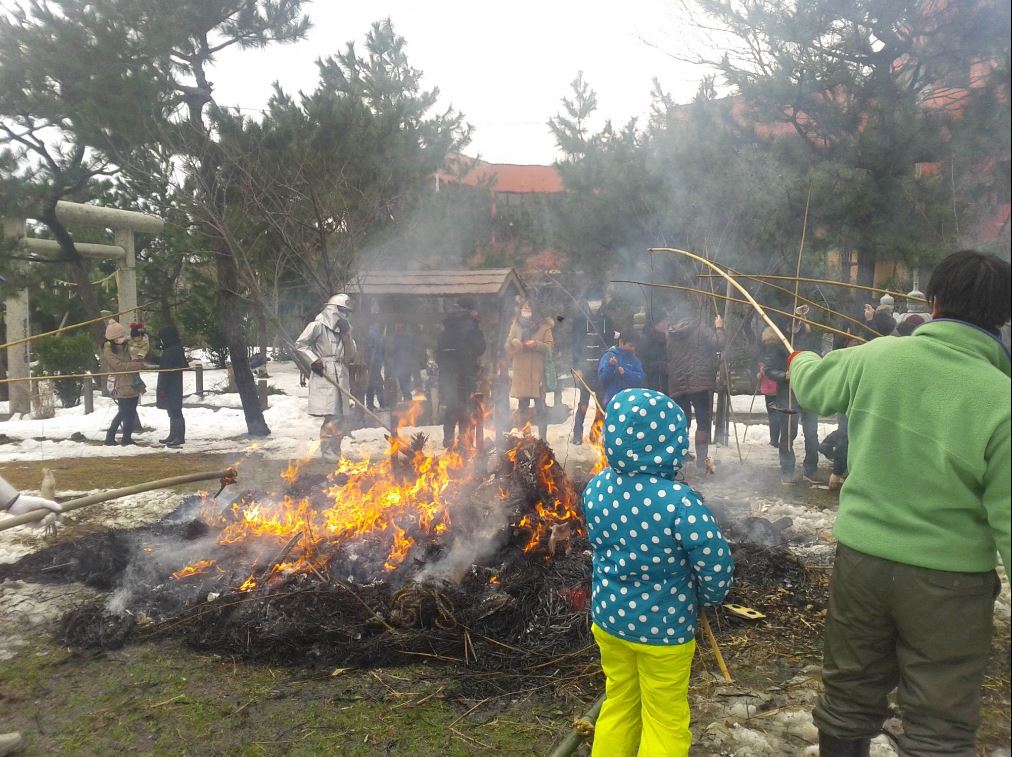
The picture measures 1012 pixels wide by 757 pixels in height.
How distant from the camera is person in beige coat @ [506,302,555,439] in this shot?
32.6 ft

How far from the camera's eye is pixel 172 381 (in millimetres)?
10625

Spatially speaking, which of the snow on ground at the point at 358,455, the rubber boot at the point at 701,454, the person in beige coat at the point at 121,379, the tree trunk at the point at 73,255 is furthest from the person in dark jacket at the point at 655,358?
the tree trunk at the point at 73,255

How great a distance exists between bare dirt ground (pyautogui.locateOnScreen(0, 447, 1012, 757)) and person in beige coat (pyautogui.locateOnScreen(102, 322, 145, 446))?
21.2ft

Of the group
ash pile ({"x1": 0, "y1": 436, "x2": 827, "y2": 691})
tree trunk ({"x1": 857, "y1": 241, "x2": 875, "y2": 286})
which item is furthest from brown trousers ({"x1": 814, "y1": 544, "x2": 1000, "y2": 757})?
tree trunk ({"x1": 857, "y1": 241, "x2": 875, "y2": 286})

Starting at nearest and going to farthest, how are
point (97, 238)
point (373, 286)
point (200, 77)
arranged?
point (200, 77), point (373, 286), point (97, 238)

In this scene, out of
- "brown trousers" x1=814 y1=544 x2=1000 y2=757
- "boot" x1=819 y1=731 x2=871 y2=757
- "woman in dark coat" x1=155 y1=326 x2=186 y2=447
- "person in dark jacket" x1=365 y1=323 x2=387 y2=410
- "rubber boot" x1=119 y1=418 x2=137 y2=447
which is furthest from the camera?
"person in dark jacket" x1=365 y1=323 x2=387 y2=410

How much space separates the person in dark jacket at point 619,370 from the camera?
8.17 metres

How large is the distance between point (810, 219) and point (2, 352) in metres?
20.1

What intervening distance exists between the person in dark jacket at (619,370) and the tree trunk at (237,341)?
21.0 ft

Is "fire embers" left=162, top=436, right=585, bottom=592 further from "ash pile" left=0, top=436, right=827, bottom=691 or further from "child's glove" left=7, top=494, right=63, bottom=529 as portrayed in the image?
"child's glove" left=7, top=494, right=63, bottom=529

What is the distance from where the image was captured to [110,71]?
9.82 m

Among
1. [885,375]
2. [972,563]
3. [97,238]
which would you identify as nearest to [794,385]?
[885,375]

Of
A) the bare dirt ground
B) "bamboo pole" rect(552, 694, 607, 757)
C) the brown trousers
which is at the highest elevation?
the brown trousers

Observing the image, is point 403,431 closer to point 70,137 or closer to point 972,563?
point 70,137
